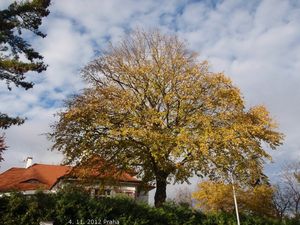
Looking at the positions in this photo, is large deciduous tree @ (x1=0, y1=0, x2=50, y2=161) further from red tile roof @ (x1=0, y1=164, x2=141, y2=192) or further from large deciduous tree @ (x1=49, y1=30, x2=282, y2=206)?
red tile roof @ (x1=0, y1=164, x2=141, y2=192)

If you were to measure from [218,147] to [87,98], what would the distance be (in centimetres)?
823

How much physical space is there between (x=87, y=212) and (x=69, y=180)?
9274 millimetres

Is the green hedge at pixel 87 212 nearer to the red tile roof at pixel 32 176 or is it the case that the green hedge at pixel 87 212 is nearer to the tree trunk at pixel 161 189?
the tree trunk at pixel 161 189

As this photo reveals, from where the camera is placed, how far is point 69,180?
24.5 meters

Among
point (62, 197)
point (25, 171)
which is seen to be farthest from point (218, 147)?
point (25, 171)

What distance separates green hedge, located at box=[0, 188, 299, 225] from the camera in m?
14.2

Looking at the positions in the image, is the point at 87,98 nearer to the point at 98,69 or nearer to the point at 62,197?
the point at 98,69

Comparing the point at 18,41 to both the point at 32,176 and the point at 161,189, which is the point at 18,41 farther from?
the point at 32,176

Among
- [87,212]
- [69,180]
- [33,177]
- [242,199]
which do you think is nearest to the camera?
[87,212]

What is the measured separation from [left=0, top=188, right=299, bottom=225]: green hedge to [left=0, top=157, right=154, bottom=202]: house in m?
6.36

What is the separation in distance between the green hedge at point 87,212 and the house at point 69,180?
636cm

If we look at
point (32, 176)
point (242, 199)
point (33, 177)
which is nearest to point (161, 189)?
point (242, 199)

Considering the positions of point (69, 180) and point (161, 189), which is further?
point (69, 180)

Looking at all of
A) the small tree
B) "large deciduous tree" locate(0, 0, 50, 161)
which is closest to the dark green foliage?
"large deciduous tree" locate(0, 0, 50, 161)
